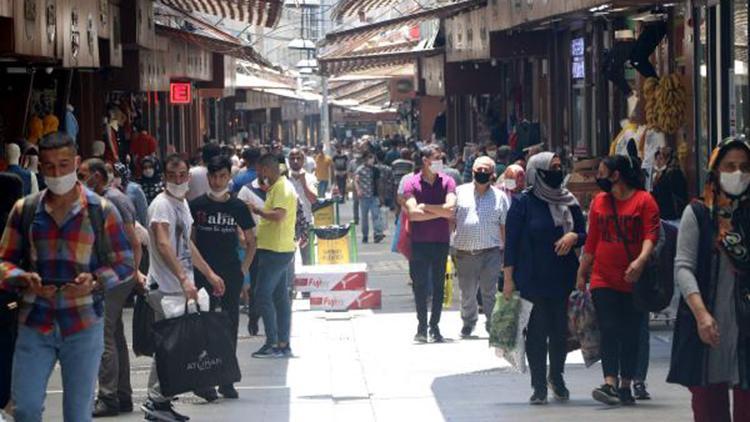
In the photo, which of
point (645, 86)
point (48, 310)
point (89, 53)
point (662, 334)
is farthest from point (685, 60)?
point (48, 310)

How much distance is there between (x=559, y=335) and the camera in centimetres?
1234

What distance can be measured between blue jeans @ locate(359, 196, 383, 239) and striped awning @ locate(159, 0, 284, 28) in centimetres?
360

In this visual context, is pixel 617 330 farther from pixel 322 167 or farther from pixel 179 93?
pixel 322 167

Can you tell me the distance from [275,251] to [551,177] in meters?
3.65

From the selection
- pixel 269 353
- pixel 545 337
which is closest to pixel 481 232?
pixel 269 353

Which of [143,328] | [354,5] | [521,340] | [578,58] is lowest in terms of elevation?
[521,340]

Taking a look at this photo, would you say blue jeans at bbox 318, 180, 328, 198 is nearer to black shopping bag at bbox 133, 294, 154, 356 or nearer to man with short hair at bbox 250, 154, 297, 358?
man with short hair at bbox 250, 154, 297, 358

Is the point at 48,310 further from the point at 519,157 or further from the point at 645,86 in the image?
the point at 519,157

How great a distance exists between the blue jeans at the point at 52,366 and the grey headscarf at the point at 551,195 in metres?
4.35

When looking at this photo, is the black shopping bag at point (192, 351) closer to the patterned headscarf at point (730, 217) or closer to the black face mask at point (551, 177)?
the black face mask at point (551, 177)

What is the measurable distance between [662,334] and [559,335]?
3.92 meters

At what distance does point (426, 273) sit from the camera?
1645 centimetres

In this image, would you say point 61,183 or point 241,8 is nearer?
point 61,183

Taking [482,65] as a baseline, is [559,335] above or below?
below
